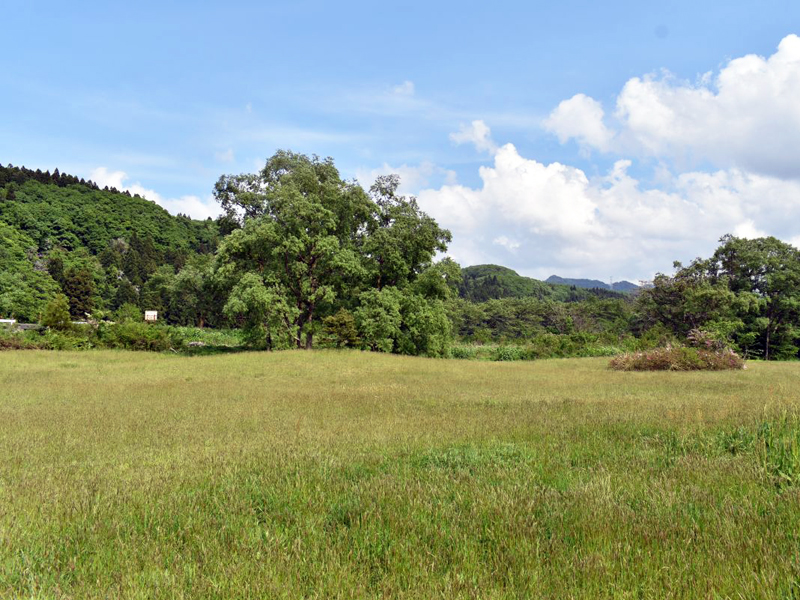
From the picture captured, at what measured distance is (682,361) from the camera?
86.4 ft

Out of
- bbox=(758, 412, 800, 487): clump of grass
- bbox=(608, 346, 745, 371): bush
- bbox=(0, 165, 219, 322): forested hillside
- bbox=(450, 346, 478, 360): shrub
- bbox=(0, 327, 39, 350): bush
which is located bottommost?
bbox=(450, 346, 478, 360): shrub

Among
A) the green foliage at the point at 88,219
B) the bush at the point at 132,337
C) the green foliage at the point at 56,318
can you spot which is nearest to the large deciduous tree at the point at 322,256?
the bush at the point at 132,337

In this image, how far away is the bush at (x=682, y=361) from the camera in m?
26.1

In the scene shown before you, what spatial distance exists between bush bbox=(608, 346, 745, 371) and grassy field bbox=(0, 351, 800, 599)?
19.3m

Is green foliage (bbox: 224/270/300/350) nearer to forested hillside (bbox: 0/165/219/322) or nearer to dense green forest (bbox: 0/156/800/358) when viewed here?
dense green forest (bbox: 0/156/800/358)

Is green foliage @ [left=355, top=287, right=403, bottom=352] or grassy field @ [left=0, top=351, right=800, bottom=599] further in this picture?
green foliage @ [left=355, top=287, right=403, bottom=352]

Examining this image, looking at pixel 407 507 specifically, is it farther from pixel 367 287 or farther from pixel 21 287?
pixel 21 287

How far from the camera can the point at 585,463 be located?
5633mm

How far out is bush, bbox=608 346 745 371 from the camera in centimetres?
2611

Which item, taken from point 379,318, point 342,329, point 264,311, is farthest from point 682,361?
point 264,311

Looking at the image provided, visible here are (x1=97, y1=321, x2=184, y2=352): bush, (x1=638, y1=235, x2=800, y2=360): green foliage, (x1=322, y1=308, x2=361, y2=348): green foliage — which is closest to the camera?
(x1=322, y1=308, x2=361, y2=348): green foliage

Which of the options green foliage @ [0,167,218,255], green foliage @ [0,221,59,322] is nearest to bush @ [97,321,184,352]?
green foliage @ [0,221,59,322]

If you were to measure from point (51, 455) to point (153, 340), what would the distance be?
31.5 meters

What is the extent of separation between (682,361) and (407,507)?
1109 inches
